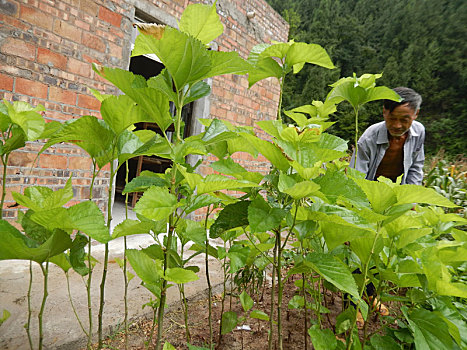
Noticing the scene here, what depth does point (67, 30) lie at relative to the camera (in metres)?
2.79

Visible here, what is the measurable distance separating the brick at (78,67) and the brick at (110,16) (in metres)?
0.54

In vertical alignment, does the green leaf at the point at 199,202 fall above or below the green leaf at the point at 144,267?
above

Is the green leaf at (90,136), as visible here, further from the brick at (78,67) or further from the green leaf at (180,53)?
the brick at (78,67)

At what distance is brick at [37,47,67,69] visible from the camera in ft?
8.67

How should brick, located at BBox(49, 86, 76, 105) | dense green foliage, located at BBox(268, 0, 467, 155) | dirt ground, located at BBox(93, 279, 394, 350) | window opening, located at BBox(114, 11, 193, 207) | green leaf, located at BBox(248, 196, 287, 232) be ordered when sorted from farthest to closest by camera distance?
dense green foliage, located at BBox(268, 0, 467, 155) → window opening, located at BBox(114, 11, 193, 207) → brick, located at BBox(49, 86, 76, 105) → dirt ground, located at BBox(93, 279, 394, 350) → green leaf, located at BBox(248, 196, 287, 232)

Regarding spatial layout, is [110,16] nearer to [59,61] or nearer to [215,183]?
[59,61]

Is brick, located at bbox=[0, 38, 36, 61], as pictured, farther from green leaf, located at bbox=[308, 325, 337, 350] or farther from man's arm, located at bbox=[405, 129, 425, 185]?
man's arm, located at bbox=[405, 129, 425, 185]

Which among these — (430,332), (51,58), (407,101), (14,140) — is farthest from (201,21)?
(51,58)

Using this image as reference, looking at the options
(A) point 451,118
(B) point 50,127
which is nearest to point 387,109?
(B) point 50,127

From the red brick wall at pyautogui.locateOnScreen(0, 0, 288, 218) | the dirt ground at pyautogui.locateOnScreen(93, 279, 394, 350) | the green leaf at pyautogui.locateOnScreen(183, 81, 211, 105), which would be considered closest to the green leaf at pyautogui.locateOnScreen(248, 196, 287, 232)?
the green leaf at pyautogui.locateOnScreen(183, 81, 211, 105)

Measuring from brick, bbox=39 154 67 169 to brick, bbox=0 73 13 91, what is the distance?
2.04 feet

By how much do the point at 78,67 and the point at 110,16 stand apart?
0.69 meters

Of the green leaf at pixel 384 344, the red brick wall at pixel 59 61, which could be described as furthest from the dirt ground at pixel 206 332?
the red brick wall at pixel 59 61

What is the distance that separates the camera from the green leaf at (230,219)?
0.71 metres
